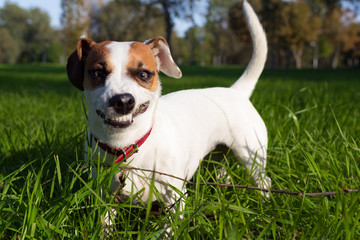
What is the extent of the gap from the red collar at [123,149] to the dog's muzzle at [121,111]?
0.15 m

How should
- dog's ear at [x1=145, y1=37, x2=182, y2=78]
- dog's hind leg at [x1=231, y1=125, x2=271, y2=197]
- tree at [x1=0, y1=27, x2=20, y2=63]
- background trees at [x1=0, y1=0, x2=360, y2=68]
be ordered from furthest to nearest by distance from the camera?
tree at [x1=0, y1=27, x2=20, y2=63]
background trees at [x1=0, y1=0, x2=360, y2=68]
dog's hind leg at [x1=231, y1=125, x2=271, y2=197]
dog's ear at [x1=145, y1=37, x2=182, y2=78]

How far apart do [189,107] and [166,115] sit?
0.30m

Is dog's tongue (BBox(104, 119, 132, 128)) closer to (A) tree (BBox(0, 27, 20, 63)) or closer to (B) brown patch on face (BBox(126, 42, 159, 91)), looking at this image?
(B) brown patch on face (BBox(126, 42, 159, 91))

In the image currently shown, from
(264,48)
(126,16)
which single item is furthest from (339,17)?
(264,48)

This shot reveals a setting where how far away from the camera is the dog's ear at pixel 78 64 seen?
1910 mm

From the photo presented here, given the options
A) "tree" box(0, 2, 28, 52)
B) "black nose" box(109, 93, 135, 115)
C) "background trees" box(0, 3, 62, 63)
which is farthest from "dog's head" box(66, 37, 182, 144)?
"tree" box(0, 2, 28, 52)

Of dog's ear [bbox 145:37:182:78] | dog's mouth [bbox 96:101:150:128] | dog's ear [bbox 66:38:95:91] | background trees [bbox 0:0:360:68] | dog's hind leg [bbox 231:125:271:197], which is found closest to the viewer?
dog's mouth [bbox 96:101:150:128]

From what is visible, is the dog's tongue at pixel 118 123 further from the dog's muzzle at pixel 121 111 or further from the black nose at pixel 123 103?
the black nose at pixel 123 103

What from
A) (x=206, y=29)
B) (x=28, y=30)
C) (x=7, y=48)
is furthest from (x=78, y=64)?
(x=28, y=30)

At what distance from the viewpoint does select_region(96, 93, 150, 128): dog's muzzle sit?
5.16 ft

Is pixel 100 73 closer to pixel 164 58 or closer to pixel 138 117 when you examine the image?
pixel 138 117

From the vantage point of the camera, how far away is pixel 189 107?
2363 millimetres

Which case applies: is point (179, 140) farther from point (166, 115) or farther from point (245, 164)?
point (245, 164)

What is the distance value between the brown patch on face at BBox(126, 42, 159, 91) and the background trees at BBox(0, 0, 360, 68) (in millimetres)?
566
